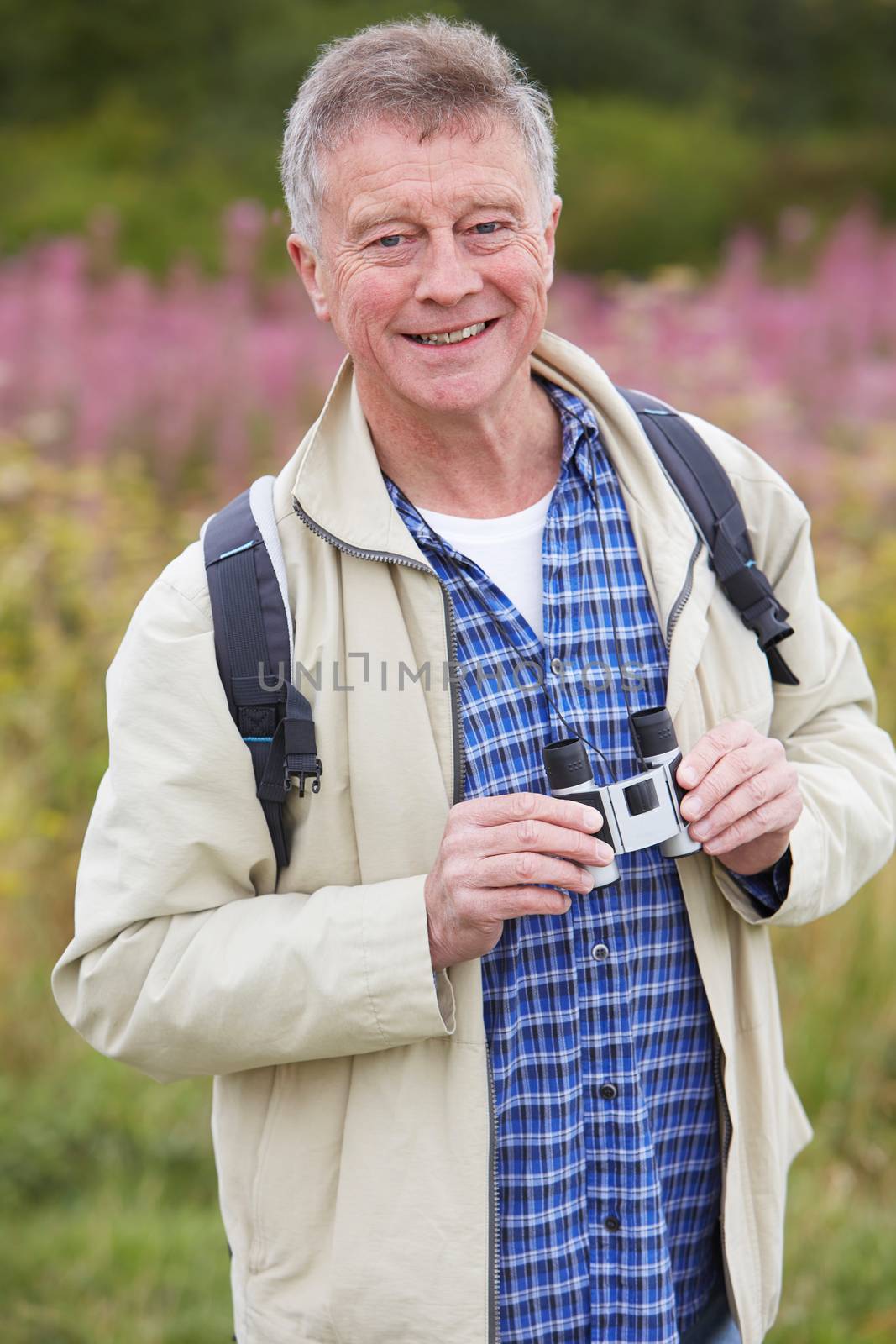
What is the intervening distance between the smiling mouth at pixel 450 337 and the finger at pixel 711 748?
25.1 inches

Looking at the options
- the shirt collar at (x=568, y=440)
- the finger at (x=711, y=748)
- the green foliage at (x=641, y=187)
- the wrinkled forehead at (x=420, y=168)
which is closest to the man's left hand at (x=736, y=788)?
the finger at (x=711, y=748)

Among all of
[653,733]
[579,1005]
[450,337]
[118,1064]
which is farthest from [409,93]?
[118,1064]

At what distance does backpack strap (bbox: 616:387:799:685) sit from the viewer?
75.5 inches

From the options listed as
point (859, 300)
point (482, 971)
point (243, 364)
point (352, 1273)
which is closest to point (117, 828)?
point (482, 971)

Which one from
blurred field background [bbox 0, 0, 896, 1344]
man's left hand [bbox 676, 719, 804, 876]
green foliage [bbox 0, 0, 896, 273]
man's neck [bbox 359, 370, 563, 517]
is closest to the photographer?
man's left hand [bbox 676, 719, 804, 876]

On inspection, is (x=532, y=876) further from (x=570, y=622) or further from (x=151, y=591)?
(x=151, y=591)

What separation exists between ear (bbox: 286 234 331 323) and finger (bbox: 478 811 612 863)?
2.64 ft

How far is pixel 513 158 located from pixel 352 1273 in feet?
4.95

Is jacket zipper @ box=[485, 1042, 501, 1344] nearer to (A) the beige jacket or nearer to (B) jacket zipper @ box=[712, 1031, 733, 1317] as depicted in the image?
(A) the beige jacket

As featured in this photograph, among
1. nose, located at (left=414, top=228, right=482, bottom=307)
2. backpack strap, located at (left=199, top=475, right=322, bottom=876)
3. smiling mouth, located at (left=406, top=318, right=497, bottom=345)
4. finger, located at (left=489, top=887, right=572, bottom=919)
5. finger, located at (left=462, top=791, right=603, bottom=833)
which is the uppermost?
nose, located at (left=414, top=228, right=482, bottom=307)

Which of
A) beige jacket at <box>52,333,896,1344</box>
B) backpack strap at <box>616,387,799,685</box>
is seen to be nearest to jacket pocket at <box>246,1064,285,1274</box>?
beige jacket at <box>52,333,896,1344</box>

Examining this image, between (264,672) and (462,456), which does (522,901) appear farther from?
(462,456)

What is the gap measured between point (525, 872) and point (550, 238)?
0.97 m

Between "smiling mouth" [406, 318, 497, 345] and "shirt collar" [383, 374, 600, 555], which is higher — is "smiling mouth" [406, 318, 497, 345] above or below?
above
